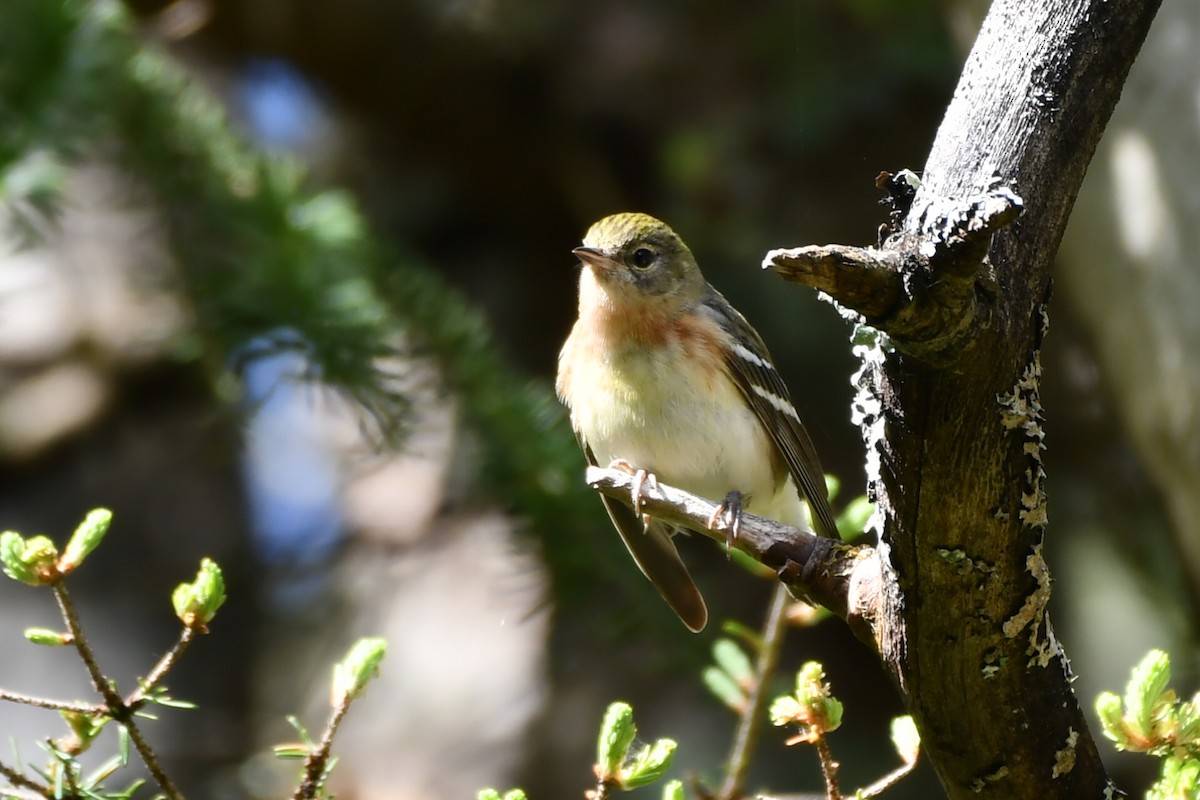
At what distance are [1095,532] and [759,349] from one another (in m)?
2.11

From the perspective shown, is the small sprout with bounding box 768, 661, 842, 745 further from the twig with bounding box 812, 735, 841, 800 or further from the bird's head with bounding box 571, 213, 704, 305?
the bird's head with bounding box 571, 213, 704, 305

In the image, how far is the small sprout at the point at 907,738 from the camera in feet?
5.97

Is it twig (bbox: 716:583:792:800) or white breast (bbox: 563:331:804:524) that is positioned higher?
white breast (bbox: 563:331:804:524)

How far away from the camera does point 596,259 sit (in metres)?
3.25

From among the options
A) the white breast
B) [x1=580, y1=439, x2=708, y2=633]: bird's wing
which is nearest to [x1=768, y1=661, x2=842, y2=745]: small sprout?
[x1=580, y1=439, x2=708, y2=633]: bird's wing

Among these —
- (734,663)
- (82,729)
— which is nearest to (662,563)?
(734,663)

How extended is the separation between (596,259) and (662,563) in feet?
2.68

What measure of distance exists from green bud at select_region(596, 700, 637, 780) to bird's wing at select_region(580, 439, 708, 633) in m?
1.35

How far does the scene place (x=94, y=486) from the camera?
4.95 metres

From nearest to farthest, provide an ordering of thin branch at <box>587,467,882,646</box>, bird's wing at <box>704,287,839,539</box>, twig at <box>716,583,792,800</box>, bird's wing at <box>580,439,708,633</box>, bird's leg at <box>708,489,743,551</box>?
thin branch at <box>587,467,882,646</box>, bird's leg at <box>708,489,743,551</box>, twig at <box>716,583,792,800</box>, bird's wing at <box>580,439,708,633</box>, bird's wing at <box>704,287,839,539</box>

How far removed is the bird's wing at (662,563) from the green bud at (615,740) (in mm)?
1346

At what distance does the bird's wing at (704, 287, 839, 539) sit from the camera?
124 inches

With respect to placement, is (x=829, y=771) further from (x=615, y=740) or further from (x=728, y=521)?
(x=728, y=521)

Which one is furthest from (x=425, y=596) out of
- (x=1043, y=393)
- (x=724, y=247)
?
(x=1043, y=393)
